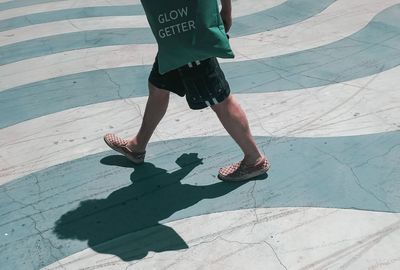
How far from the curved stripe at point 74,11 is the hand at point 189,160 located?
A: 3371 millimetres

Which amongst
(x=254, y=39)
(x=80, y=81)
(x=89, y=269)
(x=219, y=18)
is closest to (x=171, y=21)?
(x=219, y=18)

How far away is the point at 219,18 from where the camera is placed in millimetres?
2811

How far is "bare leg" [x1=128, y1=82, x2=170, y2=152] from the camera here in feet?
10.6

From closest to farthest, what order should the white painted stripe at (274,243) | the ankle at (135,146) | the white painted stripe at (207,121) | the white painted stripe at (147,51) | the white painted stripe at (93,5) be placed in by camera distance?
1. the white painted stripe at (274,243)
2. the ankle at (135,146)
3. the white painted stripe at (207,121)
4. the white painted stripe at (147,51)
5. the white painted stripe at (93,5)

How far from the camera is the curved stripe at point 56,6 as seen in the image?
706 centimetres

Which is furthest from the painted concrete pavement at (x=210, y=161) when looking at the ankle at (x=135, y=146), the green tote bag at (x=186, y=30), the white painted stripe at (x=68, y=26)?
the green tote bag at (x=186, y=30)

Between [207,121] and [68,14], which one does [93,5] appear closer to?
[68,14]

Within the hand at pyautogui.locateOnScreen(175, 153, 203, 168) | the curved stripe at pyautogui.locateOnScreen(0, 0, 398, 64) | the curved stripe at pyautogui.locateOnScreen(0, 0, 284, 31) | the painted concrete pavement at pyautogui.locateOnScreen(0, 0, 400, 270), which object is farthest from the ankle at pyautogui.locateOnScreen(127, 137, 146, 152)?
the curved stripe at pyautogui.locateOnScreen(0, 0, 284, 31)

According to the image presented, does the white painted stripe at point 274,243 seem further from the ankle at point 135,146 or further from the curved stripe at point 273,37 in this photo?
the curved stripe at point 273,37

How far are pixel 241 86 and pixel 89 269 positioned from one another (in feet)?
7.85

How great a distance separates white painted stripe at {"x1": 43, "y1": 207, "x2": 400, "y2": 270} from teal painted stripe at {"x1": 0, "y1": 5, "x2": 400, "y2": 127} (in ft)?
5.71

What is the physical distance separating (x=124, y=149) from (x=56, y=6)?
4554mm

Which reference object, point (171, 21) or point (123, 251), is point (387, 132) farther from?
point (123, 251)

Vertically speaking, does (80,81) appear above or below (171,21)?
below
